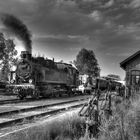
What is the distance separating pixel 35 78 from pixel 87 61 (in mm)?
53228

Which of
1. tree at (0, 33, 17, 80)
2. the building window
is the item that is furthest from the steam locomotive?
tree at (0, 33, 17, 80)

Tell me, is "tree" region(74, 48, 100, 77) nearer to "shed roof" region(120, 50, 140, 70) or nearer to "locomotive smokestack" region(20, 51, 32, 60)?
"shed roof" region(120, 50, 140, 70)

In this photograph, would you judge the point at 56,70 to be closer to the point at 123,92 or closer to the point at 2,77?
the point at 123,92

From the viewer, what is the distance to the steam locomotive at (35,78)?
1883 centimetres

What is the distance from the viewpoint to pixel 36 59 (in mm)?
20984

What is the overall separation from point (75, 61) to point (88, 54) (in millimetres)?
4934

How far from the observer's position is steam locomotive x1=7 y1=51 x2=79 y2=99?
741 inches

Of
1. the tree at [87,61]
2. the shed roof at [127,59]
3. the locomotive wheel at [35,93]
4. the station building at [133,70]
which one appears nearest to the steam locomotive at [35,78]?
the locomotive wheel at [35,93]

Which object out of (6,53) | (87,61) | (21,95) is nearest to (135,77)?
(21,95)

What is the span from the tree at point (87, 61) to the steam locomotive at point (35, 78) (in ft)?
156

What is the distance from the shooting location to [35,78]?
1958 centimetres

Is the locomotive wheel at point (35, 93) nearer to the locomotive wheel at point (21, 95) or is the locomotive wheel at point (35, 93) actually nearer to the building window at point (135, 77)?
the locomotive wheel at point (21, 95)

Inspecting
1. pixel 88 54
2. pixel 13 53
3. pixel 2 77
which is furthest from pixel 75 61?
pixel 13 53

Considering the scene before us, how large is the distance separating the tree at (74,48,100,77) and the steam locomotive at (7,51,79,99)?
A: 47560mm
